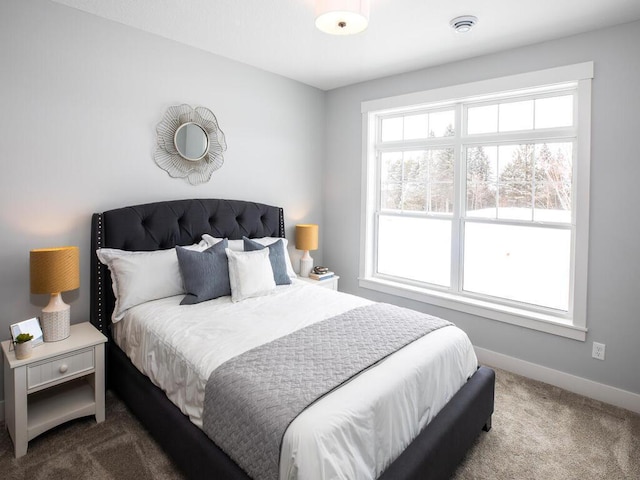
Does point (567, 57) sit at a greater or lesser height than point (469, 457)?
greater

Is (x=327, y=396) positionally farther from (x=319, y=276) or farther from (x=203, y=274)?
(x=319, y=276)

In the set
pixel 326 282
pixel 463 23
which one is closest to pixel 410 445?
pixel 326 282

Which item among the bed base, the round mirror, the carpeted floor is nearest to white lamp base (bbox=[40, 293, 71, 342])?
the bed base

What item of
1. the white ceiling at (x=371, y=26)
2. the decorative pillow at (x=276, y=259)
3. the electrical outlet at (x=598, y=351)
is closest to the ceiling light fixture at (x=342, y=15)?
the white ceiling at (x=371, y=26)

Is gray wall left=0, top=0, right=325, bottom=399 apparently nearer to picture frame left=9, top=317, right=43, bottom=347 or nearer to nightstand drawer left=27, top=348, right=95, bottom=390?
picture frame left=9, top=317, right=43, bottom=347

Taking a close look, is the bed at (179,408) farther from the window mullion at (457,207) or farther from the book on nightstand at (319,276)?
the window mullion at (457,207)

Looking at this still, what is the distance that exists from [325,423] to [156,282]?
66.9 inches

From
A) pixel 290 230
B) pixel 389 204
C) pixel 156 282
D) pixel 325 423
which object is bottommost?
pixel 325 423

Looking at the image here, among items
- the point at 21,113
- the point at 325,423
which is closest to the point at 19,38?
the point at 21,113

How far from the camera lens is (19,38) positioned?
7.42ft

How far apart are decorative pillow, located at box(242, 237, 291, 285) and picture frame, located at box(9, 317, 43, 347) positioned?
140 cm

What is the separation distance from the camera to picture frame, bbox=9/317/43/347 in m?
2.05

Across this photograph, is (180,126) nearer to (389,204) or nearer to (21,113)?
(21,113)

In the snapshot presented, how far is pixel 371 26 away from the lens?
2621 millimetres
